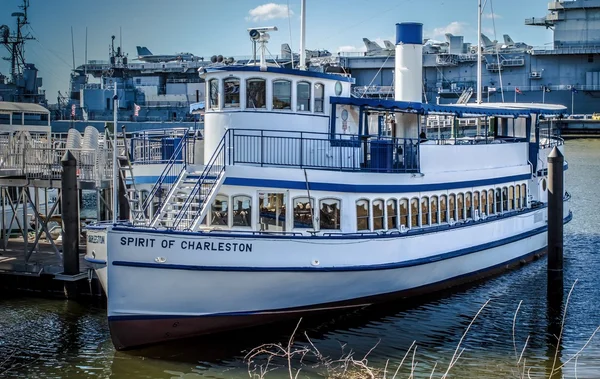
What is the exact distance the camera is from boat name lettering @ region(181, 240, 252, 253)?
16.3 metres

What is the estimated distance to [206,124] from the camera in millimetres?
19391

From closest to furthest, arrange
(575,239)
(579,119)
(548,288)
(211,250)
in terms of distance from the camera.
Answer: (211,250) → (548,288) → (575,239) → (579,119)

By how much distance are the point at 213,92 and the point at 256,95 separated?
3.70 ft

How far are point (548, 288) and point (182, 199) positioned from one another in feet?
34.3

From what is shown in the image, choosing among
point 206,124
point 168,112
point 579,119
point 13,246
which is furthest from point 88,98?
point 206,124

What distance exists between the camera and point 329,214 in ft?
61.3

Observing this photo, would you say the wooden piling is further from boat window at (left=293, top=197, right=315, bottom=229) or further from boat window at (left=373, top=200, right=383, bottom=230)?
boat window at (left=373, top=200, right=383, bottom=230)

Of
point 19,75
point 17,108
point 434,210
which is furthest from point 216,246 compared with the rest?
point 19,75

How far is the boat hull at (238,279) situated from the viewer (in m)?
16.1

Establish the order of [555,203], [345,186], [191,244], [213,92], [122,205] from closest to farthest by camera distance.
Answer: [191,244] → [345,186] → [213,92] → [555,203] → [122,205]

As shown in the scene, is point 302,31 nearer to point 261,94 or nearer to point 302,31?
point 302,31

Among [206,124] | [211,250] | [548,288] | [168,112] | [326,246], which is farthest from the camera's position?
[168,112]

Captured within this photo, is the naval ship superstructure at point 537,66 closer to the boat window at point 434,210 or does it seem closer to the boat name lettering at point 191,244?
the boat window at point 434,210

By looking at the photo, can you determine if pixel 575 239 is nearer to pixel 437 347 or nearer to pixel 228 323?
pixel 437 347
